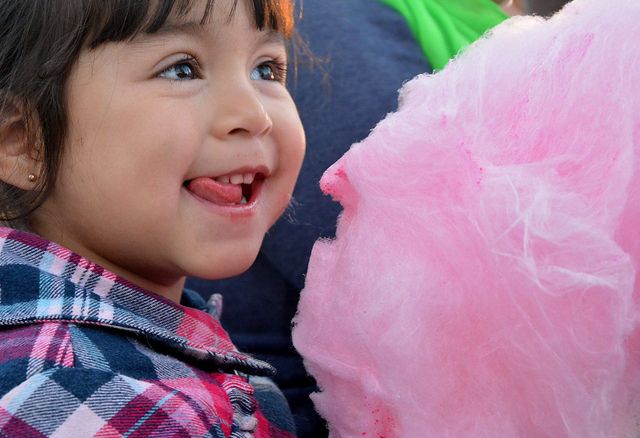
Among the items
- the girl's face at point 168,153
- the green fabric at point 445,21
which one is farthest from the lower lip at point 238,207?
the green fabric at point 445,21

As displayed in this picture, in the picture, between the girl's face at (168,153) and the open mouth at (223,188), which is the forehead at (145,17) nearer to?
the girl's face at (168,153)

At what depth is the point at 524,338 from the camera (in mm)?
891

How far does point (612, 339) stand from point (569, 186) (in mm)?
178

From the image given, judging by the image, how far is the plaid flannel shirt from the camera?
824 mm

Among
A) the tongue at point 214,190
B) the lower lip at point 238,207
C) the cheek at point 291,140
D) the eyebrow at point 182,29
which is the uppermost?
the eyebrow at point 182,29

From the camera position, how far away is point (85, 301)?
942mm

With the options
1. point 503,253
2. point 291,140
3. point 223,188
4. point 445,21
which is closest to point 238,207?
point 223,188

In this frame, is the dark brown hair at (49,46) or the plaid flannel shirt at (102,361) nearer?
the plaid flannel shirt at (102,361)

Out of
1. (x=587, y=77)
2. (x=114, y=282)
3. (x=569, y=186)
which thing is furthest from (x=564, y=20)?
(x=114, y=282)

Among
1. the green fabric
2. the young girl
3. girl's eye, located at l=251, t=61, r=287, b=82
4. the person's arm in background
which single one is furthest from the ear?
the green fabric

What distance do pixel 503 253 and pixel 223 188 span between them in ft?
1.26

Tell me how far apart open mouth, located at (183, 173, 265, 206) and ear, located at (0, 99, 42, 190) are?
0.20m

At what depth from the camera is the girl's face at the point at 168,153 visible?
101 centimetres

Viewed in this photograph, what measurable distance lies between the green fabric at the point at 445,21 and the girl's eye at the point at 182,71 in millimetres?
540
